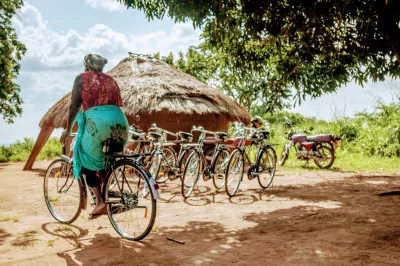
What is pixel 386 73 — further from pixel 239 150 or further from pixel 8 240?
pixel 8 240

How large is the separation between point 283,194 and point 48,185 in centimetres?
436

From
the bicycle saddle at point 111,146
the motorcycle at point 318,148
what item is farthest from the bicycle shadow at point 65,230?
the motorcycle at point 318,148

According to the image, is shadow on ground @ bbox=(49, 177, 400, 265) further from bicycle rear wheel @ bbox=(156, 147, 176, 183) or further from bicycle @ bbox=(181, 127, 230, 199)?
bicycle rear wheel @ bbox=(156, 147, 176, 183)

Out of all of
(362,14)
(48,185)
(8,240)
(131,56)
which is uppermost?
(131,56)

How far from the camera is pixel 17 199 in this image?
725 cm

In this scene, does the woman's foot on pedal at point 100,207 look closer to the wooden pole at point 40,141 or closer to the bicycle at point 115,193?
the bicycle at point 115,193

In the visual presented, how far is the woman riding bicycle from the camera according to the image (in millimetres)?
4270

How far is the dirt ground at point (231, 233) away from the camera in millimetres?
3682

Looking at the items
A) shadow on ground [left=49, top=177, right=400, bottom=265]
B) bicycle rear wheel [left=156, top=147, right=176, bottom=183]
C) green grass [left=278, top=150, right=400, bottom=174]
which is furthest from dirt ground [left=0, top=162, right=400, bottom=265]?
green grass [left=278, top=150, right=400, bottom=174]

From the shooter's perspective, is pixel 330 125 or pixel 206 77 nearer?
pixel 330 125

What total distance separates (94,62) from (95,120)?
73 centimetres

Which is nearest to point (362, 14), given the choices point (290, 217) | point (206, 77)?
point (290, 217)

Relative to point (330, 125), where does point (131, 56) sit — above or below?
above

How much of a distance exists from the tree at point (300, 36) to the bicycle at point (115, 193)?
318cm
